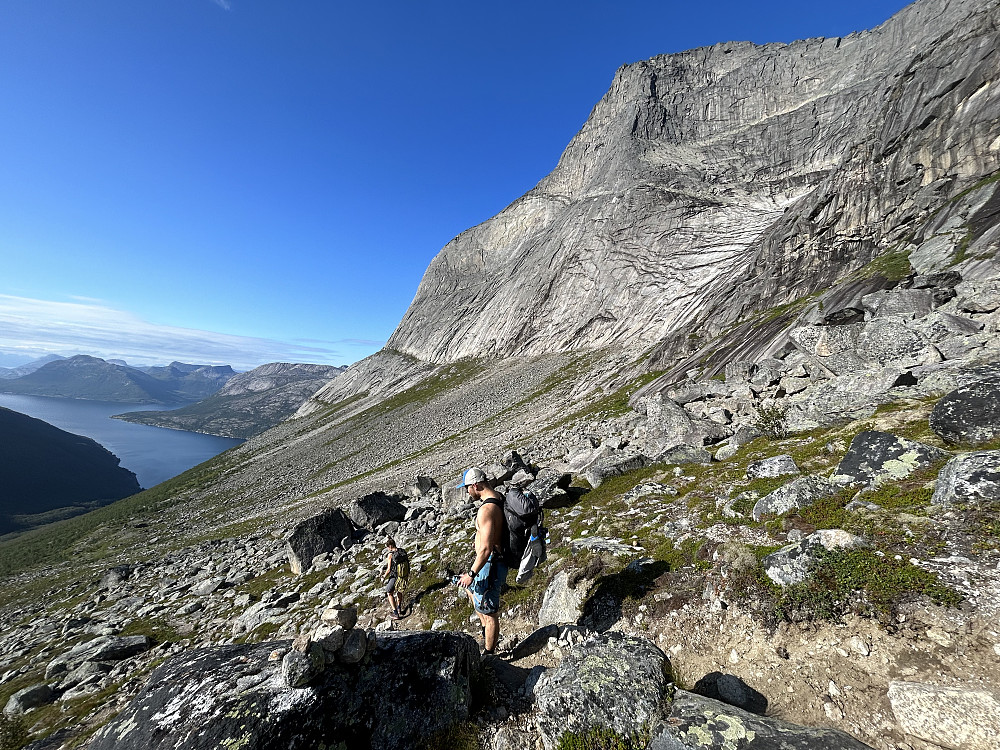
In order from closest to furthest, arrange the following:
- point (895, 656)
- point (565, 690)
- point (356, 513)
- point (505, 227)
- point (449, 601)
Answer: point (895, 656)
point (565, 690)
point (449, 601)
point (356, 513)
point (505, 227)

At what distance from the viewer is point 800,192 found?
59.4 m

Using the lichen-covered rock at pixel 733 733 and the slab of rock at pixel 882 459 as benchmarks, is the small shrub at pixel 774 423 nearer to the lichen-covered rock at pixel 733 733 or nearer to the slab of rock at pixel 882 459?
the slab of rock at pixel 882 459

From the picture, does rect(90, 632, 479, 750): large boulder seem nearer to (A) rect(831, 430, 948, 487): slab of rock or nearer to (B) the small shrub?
(A) rect(831, 430, 948, 487): slab of rock

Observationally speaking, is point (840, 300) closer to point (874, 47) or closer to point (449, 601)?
point (449, 601)

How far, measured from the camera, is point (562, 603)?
25.2 feet

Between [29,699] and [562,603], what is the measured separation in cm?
1556

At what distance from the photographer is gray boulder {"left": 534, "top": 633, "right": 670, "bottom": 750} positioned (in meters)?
4.58

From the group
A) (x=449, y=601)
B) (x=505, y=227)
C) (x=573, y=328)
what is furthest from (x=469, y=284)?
(x=449, y=601)

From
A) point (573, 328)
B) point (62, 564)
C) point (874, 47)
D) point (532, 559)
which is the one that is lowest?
point (62, 564)

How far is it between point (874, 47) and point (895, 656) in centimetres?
11665

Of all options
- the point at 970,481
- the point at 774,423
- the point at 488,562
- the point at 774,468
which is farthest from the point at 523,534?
the point at 774,423

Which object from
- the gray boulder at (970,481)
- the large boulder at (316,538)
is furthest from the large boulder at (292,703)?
the large boulder at (316,538)

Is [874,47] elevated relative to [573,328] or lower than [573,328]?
elevated

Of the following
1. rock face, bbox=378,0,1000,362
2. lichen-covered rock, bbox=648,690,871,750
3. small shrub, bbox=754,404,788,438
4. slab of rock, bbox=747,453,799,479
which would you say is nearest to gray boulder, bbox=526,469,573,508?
slab of rock, bbox=747,453,799,479
